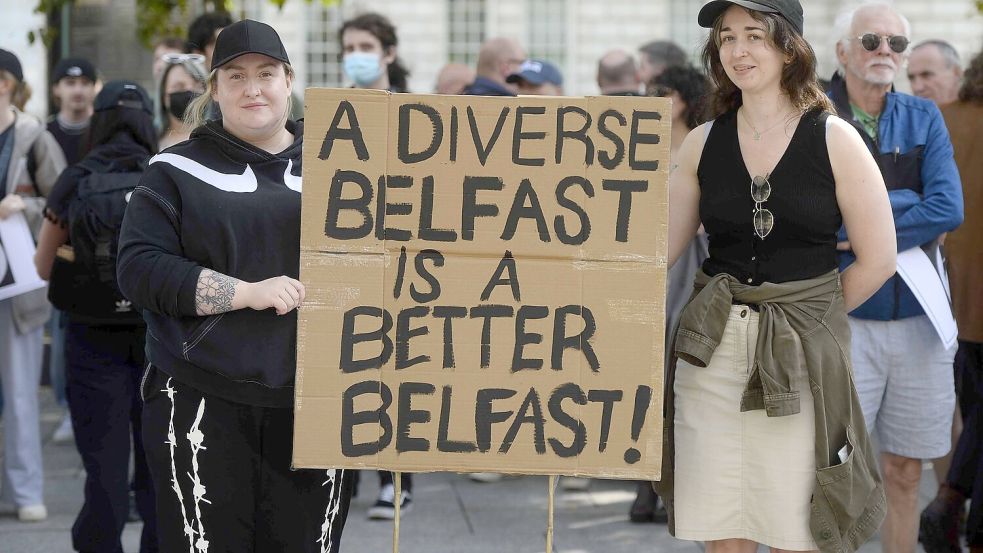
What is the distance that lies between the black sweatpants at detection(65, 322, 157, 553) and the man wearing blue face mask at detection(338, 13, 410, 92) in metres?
2.35

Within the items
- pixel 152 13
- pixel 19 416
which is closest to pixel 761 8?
pixel 19 416

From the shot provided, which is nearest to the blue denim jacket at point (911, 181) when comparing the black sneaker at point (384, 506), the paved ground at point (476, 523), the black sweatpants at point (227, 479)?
the paved ground at point (476, 523)

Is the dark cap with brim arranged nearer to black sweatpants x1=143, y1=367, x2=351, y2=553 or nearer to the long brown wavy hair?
the long brown wavy hair

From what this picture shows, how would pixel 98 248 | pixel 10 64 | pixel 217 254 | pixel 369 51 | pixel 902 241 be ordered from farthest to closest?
pixel 369 51, pixel 10 64, pixel 98 248, pixel 902 241, pixel 217 254

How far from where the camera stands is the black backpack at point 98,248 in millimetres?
5367

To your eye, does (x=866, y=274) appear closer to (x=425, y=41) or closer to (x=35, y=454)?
(x=35, y=454)

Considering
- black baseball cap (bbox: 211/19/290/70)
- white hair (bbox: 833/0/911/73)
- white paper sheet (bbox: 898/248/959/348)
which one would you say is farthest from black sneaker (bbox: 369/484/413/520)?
black baseball cap (bbox: 211/19/290/70)

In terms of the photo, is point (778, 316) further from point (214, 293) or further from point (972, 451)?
point (972, 451)

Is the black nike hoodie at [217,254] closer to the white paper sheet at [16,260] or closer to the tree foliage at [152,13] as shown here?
the white paper sheet at [16,260]

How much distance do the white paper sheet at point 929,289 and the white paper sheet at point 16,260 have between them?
384cm

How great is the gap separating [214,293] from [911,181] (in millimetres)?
2699

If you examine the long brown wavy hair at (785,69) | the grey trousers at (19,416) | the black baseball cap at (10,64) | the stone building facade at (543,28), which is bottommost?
the grey trousers at (19,416)

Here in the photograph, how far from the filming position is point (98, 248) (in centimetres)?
540

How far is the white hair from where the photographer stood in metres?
4.95
